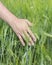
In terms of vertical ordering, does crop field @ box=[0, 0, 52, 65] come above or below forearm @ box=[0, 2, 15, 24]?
below

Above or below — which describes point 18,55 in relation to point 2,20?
below

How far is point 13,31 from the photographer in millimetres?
1524

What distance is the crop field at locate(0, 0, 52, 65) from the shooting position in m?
1.48

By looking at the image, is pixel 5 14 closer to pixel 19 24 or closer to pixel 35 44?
pixel 19 24

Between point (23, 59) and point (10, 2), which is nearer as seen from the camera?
point (23, 59)

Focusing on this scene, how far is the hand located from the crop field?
24 millimetres

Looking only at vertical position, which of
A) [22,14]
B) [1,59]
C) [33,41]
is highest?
[22,14]

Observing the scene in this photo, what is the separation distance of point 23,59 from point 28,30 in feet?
0.46

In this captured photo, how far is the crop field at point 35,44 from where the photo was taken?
148cm

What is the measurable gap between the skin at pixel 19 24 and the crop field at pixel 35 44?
3cm

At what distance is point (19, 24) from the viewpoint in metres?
1.49

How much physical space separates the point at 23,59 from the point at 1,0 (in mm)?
377

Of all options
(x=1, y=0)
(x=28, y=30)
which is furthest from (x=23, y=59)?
(x=1, y=0)

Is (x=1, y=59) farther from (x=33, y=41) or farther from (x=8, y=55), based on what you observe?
(x=33, y=41)
